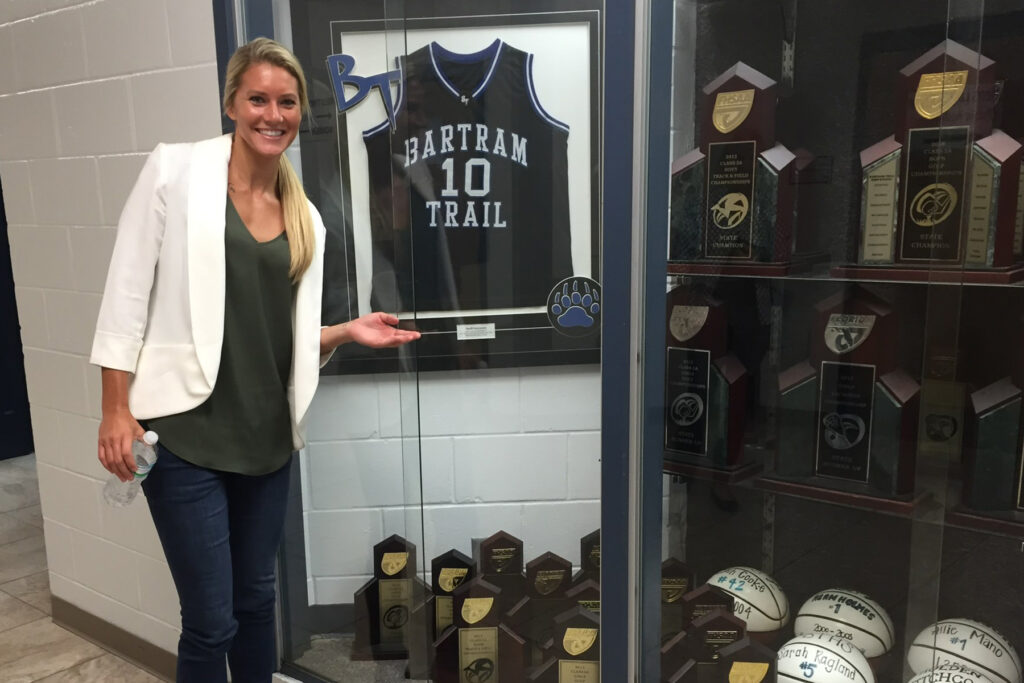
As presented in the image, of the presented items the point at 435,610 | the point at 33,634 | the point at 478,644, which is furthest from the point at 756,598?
the point at 33,634

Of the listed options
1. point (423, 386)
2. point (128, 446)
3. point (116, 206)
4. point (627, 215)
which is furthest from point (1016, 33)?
point (116, 206)

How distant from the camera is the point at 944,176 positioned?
5.05 ft

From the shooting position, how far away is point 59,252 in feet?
7.96

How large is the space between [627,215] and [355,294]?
71 cm

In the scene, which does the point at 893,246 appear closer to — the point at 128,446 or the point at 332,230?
the point at 332,230

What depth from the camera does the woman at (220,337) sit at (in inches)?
58.8

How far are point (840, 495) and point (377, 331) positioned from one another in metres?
1.01

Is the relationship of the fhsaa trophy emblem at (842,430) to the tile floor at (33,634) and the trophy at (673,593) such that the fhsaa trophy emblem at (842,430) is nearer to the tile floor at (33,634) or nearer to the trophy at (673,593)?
the trophy at (673,593)

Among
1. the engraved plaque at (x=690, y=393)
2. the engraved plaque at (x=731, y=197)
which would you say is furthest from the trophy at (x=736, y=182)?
the engraved plaque at (x=690, y=393)

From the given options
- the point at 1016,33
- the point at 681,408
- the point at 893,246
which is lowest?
the point at 681,408

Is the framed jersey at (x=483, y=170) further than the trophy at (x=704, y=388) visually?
No

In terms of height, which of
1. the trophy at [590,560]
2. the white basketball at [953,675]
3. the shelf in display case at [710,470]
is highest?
the shelf in display case at [710,470]

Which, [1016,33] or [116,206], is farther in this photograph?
[116,206]

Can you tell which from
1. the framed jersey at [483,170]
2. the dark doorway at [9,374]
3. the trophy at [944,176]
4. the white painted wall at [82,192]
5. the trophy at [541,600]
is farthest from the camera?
the dark doorway at [9,374]
